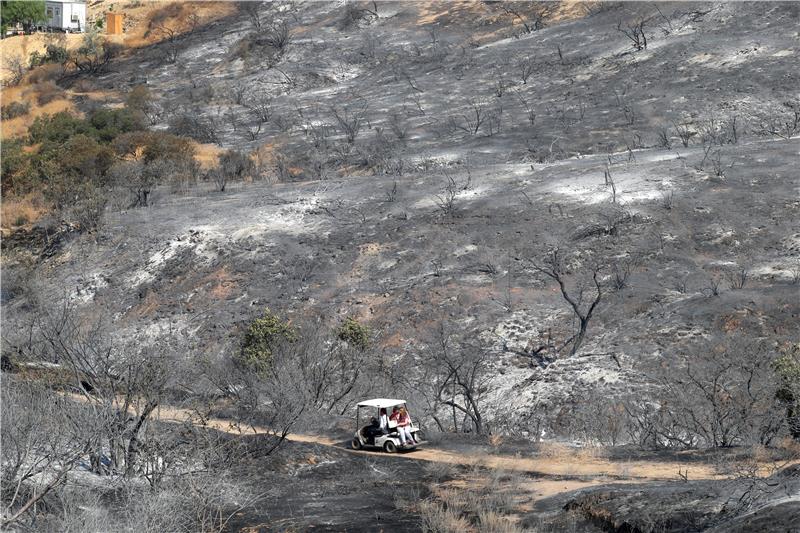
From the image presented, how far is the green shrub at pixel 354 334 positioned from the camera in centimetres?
3032

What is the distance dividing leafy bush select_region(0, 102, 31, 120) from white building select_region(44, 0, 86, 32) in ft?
71.2

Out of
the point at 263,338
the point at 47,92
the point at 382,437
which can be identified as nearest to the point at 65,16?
the point at 47,92

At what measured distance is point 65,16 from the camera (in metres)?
87.4

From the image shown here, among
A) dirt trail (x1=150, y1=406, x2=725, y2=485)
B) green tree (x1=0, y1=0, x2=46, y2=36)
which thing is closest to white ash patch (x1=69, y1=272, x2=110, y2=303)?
dirt trail (x1=150, y1=406, x2=725, y2=485)

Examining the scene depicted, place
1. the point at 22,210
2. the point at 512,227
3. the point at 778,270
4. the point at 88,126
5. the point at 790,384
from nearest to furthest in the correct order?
the point at 790,384 < the point at 778,270 < the point at 512,227 < the point at 22,210 < the point at 88,126

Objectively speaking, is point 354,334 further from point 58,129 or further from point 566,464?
point 58,129

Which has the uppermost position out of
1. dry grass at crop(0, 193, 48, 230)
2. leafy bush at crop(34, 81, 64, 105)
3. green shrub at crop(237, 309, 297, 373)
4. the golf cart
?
the golf cart

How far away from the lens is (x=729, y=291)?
2906 centimetres

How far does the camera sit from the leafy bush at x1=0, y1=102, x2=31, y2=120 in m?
66.1

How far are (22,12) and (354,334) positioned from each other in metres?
69.0

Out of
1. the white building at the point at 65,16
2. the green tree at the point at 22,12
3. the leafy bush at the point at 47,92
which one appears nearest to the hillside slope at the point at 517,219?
the leafy bush at the point at 47,92

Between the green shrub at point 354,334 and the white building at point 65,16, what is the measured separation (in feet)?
209

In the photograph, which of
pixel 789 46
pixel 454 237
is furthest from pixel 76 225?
pixel 789 46

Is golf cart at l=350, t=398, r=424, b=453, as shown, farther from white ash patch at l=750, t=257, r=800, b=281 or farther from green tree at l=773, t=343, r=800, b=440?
white ash patch at l=750, t=257, r=800, b=281
